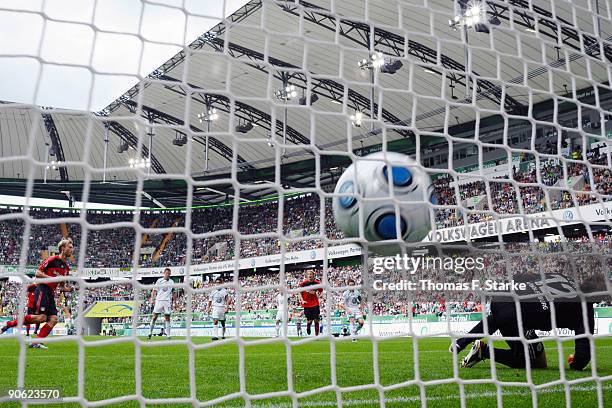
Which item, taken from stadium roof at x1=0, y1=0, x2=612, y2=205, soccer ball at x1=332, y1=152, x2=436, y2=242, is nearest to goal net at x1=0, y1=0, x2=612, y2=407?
soccer ball at x1=332, y1=152, x2=436, y2=242

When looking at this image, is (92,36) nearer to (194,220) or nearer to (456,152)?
(456,152)

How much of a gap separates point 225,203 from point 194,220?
2.05 m

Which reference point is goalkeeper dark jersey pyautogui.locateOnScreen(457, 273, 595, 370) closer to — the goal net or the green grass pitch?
the goal net

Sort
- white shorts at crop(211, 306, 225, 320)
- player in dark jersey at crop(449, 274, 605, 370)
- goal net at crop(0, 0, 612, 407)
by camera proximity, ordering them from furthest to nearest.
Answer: white shorts at crop(211, 306, 225, 320), player in dark jersey at crop(449, 274, 605, 370), goal net at crop(0, 0, 612, 407)

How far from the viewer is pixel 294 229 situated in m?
28.8

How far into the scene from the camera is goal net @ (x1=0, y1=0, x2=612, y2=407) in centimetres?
279

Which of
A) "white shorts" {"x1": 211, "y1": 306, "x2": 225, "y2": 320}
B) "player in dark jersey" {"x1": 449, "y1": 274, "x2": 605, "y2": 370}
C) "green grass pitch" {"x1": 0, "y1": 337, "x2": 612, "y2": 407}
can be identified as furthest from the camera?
"white shorts" {"x1": 211, "y1": 306, "x2": 225, "y2": 320}

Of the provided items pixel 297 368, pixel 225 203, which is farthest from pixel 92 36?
pixel 225 203

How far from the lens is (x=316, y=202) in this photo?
2900 cm

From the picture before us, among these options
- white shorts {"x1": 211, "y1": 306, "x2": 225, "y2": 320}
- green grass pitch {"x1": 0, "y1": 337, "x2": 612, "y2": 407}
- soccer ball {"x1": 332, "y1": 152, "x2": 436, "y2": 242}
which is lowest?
green grass pitch {"x1": 0, "y1": 337, "x2": 612, "y2": 407}

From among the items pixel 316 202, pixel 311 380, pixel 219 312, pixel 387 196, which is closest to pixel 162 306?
pixel 219 312

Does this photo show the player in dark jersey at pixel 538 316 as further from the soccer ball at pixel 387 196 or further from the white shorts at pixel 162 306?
the white shorts at pixel 162 306

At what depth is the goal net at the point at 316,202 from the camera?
2.79m

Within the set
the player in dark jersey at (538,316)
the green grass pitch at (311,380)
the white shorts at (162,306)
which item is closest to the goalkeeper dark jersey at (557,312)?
the player in dark jersey at (538,316)
